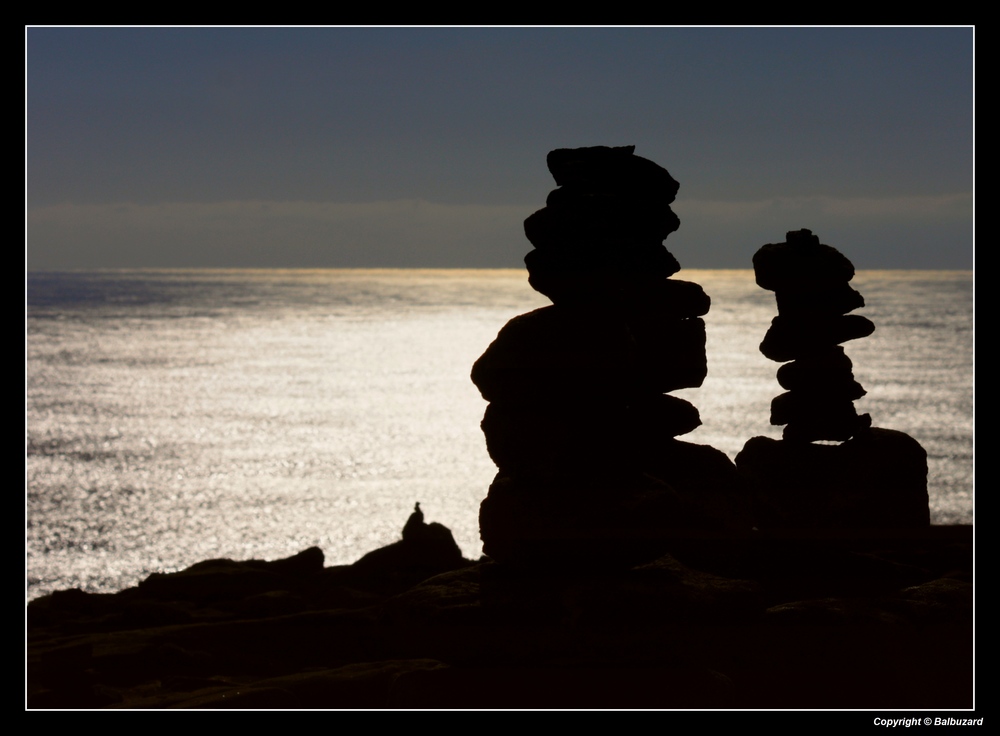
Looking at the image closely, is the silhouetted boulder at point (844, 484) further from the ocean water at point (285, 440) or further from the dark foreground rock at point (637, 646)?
the ocean water at point (285, 440)

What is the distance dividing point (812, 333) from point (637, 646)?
10.3 meters

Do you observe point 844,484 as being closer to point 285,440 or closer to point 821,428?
point 821,428

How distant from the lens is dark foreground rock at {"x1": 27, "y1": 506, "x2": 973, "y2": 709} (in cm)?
1850

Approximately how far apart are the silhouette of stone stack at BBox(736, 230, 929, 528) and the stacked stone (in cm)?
2

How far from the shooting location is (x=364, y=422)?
108500mm

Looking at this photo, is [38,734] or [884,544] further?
[884,544]

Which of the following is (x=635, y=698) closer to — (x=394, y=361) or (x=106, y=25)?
(x=106, y=25)

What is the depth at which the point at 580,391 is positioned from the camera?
21.2m

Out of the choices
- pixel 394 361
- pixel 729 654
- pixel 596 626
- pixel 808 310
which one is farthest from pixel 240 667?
pixel 394 361

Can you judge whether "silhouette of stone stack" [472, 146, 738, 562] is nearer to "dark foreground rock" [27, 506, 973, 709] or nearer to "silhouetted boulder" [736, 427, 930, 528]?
"dark foreground rock" [27, 506, 973, 709]

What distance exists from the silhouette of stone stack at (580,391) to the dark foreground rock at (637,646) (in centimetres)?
72

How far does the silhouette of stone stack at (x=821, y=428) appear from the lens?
25.2m

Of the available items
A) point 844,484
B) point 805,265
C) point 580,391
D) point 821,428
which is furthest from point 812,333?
point 580,391
